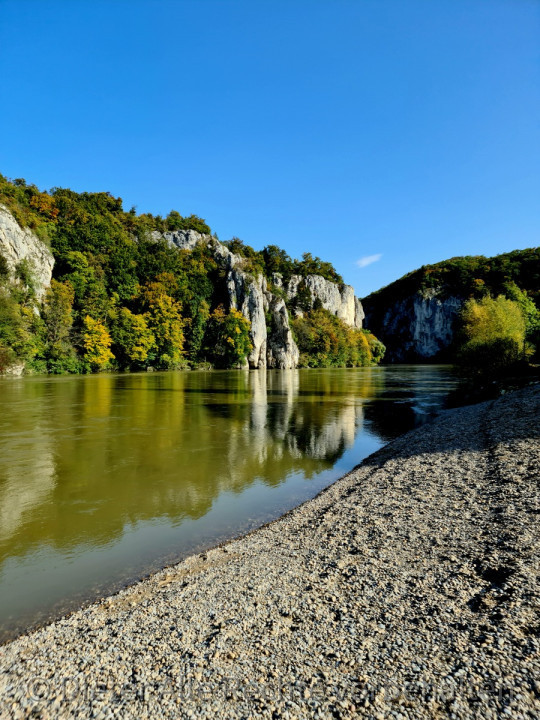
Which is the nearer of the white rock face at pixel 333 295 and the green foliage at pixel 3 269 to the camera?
the green foliage at pixel 3 269

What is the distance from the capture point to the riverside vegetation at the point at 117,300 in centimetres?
5631

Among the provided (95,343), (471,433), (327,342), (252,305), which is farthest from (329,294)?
(471,433)

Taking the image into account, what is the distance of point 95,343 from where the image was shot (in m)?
62.5

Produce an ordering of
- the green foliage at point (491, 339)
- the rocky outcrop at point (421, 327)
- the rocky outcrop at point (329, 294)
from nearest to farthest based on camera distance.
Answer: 1. the green foliage at point (491, 339)
2. the rocky outcrop at point (329, 294)
3. the rocky outcrop at point (421, 327)

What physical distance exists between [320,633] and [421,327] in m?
170

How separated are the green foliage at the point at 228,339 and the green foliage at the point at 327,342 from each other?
21.9m

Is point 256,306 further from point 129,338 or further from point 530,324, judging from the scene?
point 530,324

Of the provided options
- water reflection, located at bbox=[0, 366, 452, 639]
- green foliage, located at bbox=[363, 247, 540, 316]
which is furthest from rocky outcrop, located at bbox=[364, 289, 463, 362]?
water reflection, located at bbox=[0, 366, 452, 639]

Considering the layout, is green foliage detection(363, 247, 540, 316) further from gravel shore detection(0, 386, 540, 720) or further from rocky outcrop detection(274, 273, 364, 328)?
gravel shore detection(0, 386, 540, 720)

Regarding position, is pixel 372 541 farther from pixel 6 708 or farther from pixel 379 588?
pixel 6 708

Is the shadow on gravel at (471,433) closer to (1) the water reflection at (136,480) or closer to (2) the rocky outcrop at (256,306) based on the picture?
(1) the water reflection at (136,480)

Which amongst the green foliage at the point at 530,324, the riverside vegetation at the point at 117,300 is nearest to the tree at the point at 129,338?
the riverside vegetation at the point at 117,300

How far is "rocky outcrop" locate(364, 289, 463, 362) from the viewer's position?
509 ft

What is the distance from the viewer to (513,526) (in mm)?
6324
